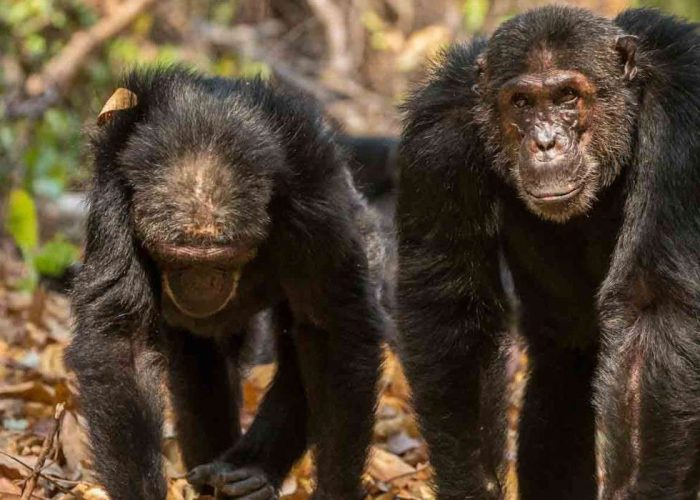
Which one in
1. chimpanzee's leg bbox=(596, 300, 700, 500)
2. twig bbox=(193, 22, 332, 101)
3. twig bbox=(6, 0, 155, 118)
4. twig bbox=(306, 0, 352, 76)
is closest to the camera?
chimpanzee's leg bbox=(596, 300, 700, 500)

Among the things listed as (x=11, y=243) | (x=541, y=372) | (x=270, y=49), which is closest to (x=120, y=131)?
(x=541, y=372)

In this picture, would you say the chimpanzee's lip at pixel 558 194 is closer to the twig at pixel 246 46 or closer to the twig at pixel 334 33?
the twig at pixel 246 46

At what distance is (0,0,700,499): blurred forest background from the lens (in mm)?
8156

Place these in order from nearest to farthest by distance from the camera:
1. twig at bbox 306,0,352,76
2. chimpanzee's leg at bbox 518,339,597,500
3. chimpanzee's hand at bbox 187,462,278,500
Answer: chimpanzee's hand at bbox 187,462,278,500, chimpanzee's leg at bbox 518,339,597,500, twig at bbox 306,0,352,76

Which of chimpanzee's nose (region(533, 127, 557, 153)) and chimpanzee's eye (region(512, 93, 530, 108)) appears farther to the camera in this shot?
chimpanzee's eye (region(512, 93, 530, 108))

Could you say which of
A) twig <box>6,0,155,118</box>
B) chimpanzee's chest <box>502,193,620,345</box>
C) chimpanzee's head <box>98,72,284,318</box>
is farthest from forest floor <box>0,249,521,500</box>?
twig <box>6,0,155,118</box>

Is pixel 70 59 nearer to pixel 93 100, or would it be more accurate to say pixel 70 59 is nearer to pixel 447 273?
pixel 93 100

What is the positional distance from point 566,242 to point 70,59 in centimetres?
923

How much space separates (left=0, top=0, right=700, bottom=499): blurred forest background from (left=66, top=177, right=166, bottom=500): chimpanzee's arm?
0.88 feet

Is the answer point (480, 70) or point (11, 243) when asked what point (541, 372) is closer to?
point (480, 70)

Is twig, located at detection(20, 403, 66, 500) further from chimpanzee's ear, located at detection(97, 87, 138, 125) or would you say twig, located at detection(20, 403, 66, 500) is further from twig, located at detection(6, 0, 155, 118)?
twig, located at detection(6, 0, 155, 118)

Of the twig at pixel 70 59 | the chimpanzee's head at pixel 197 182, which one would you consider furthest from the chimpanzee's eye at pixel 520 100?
the twig at pixel 70 59

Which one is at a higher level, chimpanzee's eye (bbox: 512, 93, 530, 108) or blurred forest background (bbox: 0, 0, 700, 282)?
chimpanzee's eye (bbox: 512, 93, 530, 108)

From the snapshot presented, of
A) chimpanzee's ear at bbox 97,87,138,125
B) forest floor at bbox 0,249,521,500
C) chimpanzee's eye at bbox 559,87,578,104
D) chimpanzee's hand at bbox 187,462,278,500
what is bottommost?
forest floor at bbox 0,249,521,500
